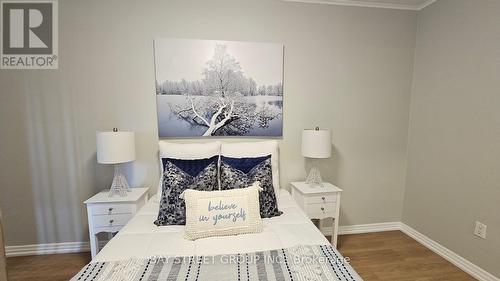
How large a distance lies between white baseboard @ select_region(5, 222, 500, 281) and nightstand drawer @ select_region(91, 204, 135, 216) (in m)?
0.60

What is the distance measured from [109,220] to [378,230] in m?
2.80

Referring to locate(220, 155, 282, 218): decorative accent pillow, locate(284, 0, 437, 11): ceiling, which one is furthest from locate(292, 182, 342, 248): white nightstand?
locate(284, 0, 437, 11): ceiling

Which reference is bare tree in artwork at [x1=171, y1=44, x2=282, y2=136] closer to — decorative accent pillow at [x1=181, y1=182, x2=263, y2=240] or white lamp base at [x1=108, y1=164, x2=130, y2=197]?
white lamp base at [x1=108, y1=164, x2=130, y2=197]

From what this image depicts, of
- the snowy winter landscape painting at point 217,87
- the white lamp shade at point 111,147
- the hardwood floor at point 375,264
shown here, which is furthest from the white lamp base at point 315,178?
the white lamp shade at point 111,147

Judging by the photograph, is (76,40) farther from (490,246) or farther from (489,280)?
(489,280)

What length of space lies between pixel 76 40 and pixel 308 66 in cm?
222

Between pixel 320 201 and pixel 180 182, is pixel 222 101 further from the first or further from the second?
pixel 320 201

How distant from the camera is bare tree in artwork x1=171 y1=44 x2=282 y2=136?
7.25ft

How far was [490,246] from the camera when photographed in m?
1.81

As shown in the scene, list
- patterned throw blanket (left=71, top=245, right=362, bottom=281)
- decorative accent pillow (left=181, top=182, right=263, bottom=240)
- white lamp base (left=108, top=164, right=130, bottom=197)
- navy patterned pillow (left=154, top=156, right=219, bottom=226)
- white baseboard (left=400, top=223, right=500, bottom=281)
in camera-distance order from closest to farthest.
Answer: patterned throw blanket (left=71, top=245, right=362, bottom=281) → decorative accent pillow (left=181, top=182, right=263, bottom=240) → navy patterned pillow (left=154, top=156, right=219, bottom=226) → white baseboard (left=400, top=223, right=500, bottom=281) → white lamp base (left=108, top=164, right=130, bottom=197)

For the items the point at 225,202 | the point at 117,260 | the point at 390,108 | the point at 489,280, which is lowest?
the point at 489,280

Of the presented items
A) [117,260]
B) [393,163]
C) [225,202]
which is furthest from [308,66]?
[117,260]

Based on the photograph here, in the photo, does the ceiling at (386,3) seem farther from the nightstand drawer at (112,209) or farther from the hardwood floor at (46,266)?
the hardwood floor at (46,266)

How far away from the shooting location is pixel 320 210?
2135mm
